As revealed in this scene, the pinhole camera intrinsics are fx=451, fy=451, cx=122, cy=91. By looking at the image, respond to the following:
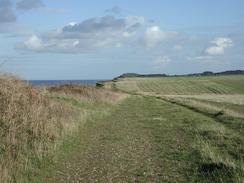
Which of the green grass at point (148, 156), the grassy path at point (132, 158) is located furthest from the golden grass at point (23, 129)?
the grassy path at point (132, 158)

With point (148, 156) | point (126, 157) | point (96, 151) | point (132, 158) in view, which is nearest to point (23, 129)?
point (96, 151)

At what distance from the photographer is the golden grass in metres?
11.2

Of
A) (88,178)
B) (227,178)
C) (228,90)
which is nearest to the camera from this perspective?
(227,178)

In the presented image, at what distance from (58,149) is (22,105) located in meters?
1.98

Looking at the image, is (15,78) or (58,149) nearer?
(58,149)

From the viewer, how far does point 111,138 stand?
18.8 meters

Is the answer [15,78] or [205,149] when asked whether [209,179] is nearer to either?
[205,149]

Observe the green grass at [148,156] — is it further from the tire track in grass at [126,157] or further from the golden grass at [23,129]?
the golden grass at [23,129]

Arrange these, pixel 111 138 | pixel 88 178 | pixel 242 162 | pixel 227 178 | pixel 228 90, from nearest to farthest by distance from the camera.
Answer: pixel 227 178 < pixel 88 178 < pixel 242 162 < pixel 111 138 < pixel 228 90

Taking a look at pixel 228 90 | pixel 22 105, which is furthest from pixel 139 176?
pixel 228 90

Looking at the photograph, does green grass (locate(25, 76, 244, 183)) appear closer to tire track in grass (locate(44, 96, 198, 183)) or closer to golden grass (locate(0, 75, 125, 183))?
tire track in grass (locate(44, 96, 198, 183))

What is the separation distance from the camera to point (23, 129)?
45.8 ft

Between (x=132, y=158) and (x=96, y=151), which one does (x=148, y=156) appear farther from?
(x=96, y=151)

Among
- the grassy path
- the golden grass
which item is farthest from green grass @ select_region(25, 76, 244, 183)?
the golden grass
